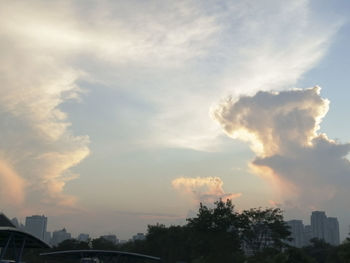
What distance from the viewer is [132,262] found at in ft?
333

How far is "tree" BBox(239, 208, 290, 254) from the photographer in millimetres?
69875

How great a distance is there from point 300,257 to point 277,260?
4.47 meters

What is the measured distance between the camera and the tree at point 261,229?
69875 mm

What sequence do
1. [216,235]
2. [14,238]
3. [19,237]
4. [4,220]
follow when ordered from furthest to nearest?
1. [216,235]
2. [14,238]
3. [19,237]
4. [4,220]

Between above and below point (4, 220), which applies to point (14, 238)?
below

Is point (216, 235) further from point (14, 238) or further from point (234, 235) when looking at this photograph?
point (14, 238)

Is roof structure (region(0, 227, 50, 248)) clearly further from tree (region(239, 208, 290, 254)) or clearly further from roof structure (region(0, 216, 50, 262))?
tree (region(239, 208, 290, 254))

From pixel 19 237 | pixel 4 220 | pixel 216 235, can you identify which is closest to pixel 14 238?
pixel 19 237

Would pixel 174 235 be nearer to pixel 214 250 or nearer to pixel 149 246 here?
pixel 149 246

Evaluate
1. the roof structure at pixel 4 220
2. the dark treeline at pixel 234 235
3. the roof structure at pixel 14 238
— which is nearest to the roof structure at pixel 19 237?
the roof structure at pixel 14 238

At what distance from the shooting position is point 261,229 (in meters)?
71.3

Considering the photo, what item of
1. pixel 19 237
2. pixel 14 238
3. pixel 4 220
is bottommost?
pixel 14 238

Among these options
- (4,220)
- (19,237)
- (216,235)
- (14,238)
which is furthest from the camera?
(216,235)

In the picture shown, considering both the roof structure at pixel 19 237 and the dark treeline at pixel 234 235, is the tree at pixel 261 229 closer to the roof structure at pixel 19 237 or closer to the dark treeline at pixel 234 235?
A: the dark treeline at pixel 234 235
